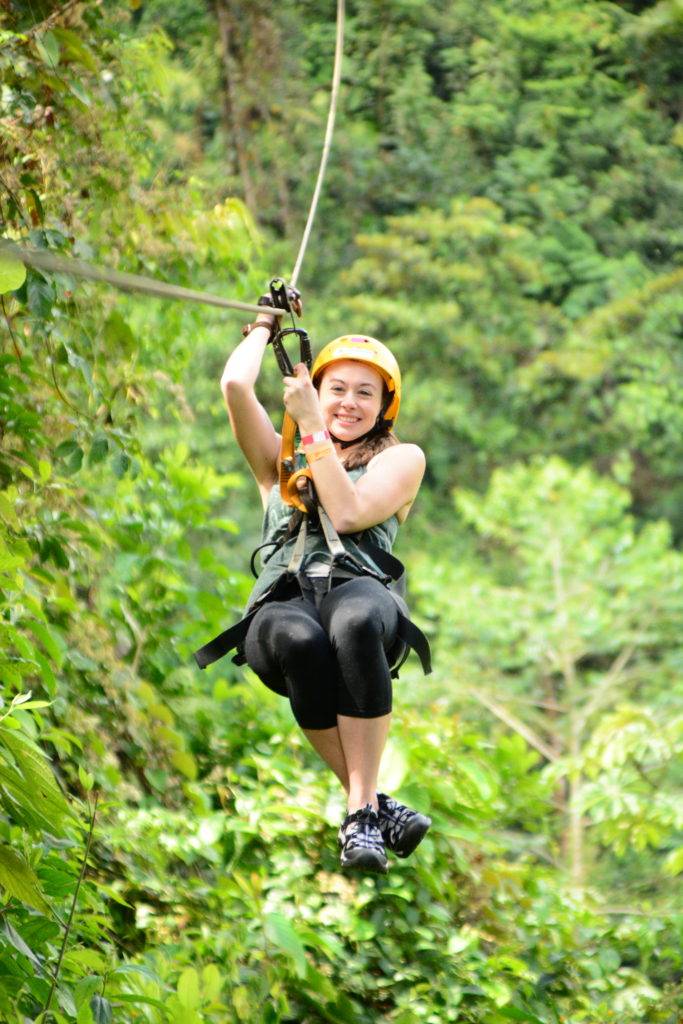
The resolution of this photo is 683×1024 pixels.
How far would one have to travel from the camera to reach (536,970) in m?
4.92

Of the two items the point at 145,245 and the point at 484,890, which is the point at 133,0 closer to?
the point at 145,245

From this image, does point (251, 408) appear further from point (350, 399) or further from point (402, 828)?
point (402, 828)

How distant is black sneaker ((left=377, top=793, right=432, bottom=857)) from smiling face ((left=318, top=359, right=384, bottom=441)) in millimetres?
813

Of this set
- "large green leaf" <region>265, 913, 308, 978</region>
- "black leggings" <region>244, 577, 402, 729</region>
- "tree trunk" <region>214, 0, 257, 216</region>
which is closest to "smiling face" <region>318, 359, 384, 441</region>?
"black leggings" <region>244, 577, 402, 729</region>

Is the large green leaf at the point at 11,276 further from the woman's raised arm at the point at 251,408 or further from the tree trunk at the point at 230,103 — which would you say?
the tree trunk at the point at 230,103

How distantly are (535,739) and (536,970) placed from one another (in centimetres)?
583

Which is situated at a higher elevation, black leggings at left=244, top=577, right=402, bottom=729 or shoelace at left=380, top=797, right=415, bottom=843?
black leggings at left=244, top=577, right=402, bottom=729

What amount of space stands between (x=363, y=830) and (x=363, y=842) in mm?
30

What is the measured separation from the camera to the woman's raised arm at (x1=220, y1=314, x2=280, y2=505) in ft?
9.99

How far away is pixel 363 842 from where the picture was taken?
116 inches

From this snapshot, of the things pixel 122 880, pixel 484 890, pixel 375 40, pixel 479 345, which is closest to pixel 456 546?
pixel 479 345

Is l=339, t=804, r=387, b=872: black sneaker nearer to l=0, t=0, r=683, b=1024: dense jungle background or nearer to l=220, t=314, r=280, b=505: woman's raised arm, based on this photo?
l=0, t=0, r=683, b=1024: dense jungle background

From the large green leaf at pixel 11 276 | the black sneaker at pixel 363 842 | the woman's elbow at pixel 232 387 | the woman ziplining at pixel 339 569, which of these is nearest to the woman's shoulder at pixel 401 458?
the woman ziplining at pixel 339 569

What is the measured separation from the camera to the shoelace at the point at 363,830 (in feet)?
9.68
